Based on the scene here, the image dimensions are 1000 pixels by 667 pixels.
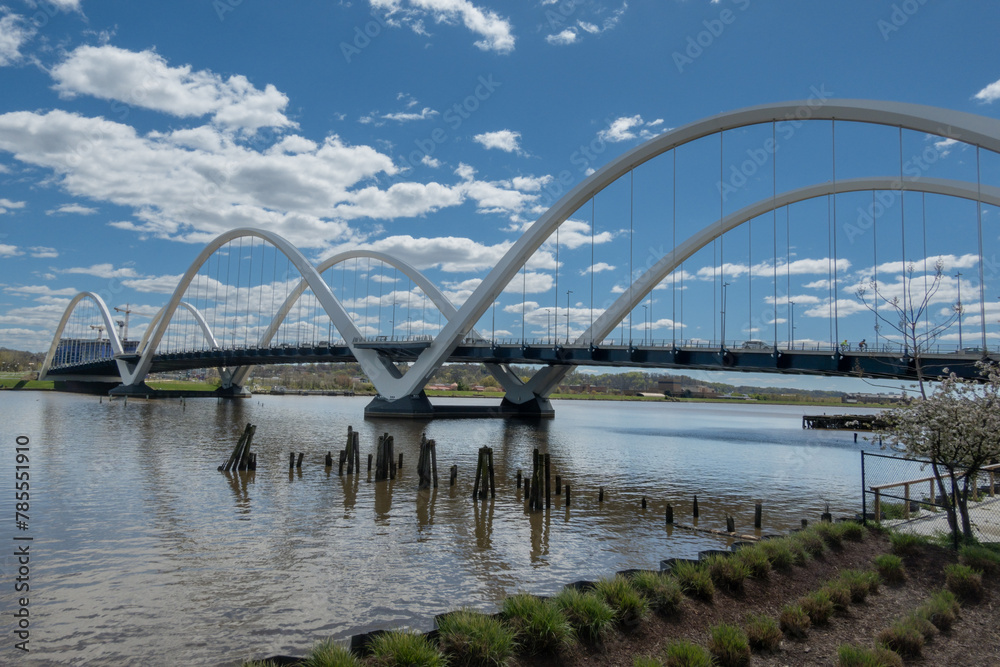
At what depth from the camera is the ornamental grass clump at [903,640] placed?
7305 millimetres

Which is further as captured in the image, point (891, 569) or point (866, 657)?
point (891, 569)

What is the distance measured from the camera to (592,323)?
180 ft

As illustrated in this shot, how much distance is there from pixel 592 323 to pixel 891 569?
149 feet

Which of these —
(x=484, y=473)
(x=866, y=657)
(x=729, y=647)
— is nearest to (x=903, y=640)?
(x=866, y=657)

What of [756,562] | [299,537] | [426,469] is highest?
[756,562]

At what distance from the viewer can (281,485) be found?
2170 cm

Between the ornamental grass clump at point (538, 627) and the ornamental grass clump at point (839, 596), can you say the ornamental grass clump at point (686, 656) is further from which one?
the ornamental grass clump at point (839, 596)

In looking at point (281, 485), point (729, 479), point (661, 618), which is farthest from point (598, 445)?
point (661, 618)

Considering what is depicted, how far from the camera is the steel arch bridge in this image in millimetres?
28859

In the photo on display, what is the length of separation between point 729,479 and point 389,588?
19039 mm

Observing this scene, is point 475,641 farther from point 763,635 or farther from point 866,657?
point 866,657

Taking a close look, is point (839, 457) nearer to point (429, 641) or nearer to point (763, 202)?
point (763, 202)

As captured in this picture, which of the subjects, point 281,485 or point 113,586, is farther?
point 281,485

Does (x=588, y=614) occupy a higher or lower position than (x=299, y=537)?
higher
